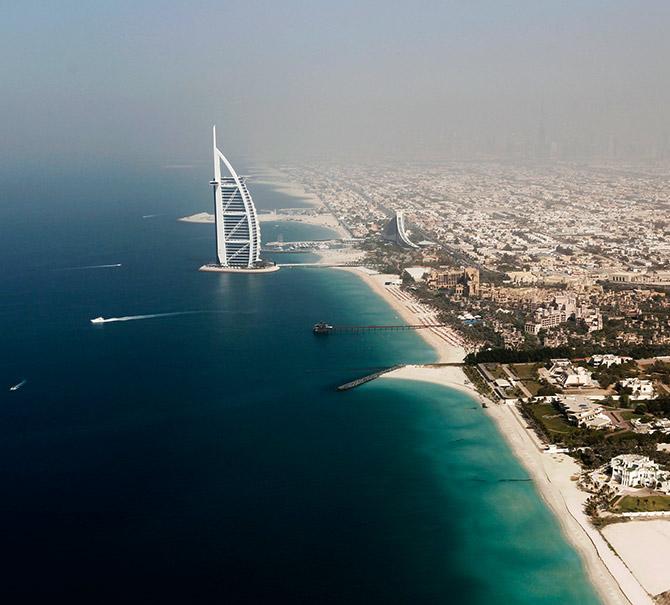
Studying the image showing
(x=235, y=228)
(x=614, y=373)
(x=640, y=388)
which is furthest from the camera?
(x=235, y=228)

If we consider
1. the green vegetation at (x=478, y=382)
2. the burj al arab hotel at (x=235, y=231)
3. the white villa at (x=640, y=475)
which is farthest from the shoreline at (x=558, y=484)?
the burj al arab hotel at (x=235, y=231)

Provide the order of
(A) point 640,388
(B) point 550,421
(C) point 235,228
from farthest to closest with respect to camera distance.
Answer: (C) point 235,228, (A) point 640,388, (B) point 550,421

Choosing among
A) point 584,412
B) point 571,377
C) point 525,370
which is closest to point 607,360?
point 571,377

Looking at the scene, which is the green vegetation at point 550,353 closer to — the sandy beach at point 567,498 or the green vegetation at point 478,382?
the green vegetation at point 478,382

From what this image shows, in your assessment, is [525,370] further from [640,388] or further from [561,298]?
[561,298]

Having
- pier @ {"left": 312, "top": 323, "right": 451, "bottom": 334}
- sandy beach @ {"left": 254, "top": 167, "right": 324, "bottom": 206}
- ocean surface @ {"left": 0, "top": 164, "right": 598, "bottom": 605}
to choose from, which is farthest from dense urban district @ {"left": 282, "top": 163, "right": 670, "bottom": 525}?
ocean surface @ {"left": 0, "top": 164, "right": 598, "bottom": 605}

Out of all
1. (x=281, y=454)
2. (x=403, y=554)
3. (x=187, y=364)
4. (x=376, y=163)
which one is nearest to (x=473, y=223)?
(x=187, y=364)

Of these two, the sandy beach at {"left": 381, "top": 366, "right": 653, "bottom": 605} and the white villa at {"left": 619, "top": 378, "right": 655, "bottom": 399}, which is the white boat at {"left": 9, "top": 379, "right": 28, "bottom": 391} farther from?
the white villa at {"left": 619, "top": 378, "right": 655, "bottom": 399}
